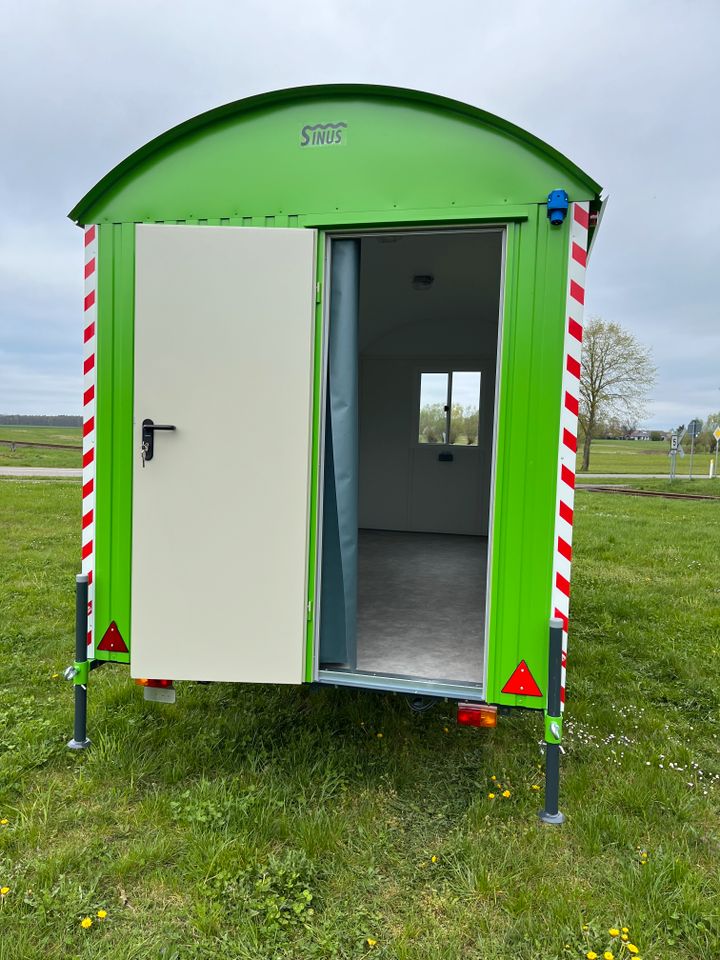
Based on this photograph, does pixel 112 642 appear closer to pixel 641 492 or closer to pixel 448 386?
pixel 448 386

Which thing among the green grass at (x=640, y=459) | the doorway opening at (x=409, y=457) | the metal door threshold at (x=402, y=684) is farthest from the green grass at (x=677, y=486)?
the metal door threshold at (x=402, y=684)

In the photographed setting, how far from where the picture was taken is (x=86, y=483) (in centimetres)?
295

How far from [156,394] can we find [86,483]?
0.62 metres

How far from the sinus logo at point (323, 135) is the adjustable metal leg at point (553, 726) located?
2.24 meters

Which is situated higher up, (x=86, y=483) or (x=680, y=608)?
(x=86, y=483)

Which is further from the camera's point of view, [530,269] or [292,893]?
[530,269]

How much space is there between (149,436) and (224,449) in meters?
0.35

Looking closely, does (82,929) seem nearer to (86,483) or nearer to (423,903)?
(423,903)

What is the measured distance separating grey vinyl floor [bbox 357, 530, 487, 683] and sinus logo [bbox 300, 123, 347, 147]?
241cm

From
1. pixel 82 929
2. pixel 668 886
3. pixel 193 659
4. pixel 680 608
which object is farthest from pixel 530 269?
pixel 680 608

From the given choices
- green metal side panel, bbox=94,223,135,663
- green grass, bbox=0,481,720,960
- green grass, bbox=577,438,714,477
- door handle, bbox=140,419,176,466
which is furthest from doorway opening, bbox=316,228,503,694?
green grass, bbox=577,438,714,477

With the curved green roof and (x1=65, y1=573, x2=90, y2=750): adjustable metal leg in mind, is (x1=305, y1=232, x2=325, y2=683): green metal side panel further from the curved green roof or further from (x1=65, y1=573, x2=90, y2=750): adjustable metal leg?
(x1=65, y1=573, x2=90, y2=750): adjustable metal leg

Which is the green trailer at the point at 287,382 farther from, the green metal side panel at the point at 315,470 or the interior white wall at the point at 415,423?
the interior white wall at the point at 415,423

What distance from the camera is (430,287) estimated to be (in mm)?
5578
